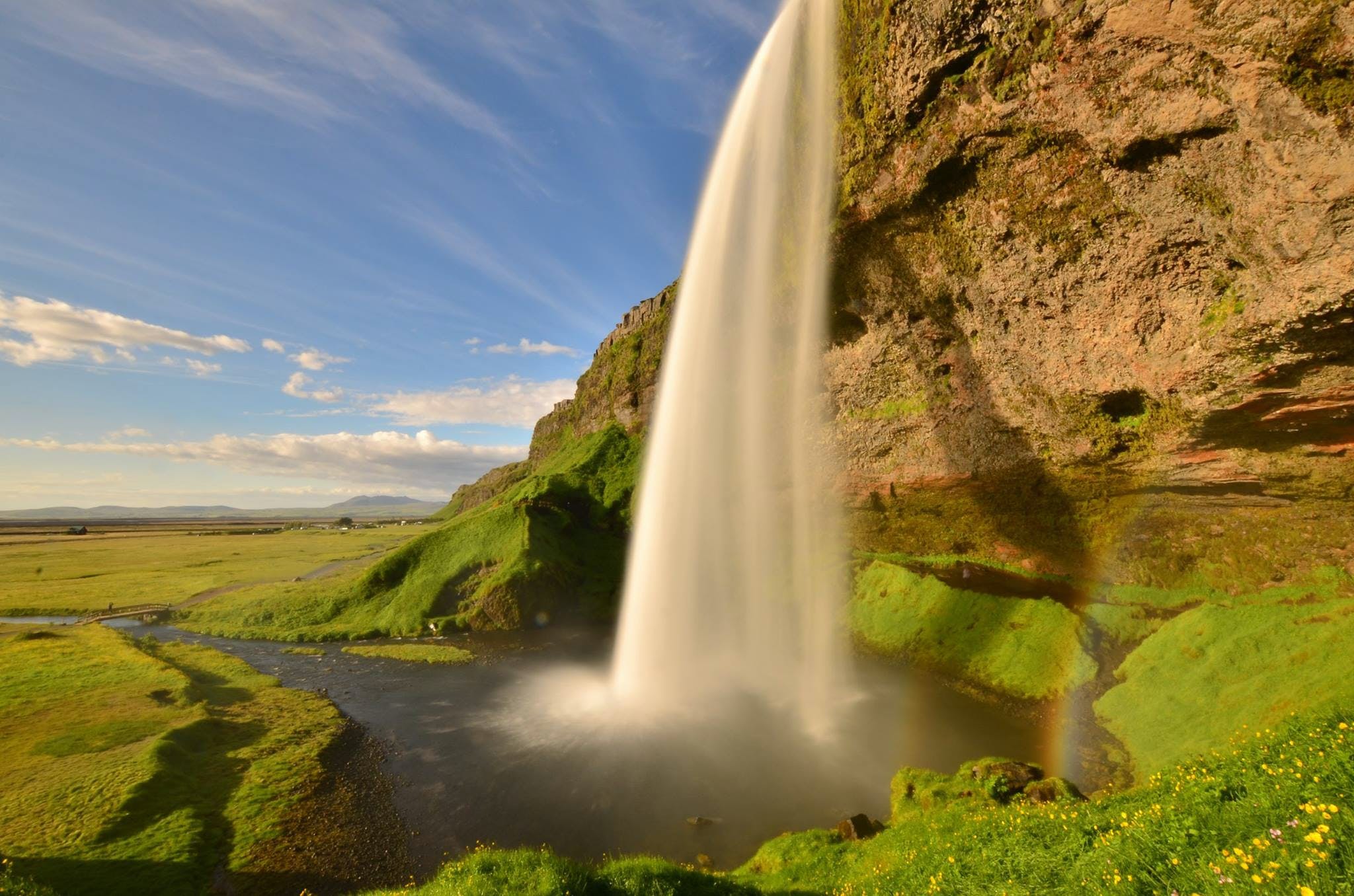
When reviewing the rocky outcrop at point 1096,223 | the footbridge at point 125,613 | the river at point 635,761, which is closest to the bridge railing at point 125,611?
the footbridge at point 125,613

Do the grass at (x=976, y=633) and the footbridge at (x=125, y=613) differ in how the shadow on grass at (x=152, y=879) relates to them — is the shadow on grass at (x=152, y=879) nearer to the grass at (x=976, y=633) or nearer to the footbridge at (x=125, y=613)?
the grass at (x=976, y=633)

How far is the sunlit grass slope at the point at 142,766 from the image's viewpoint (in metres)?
13.7

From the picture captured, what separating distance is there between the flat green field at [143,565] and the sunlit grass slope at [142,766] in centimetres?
2990

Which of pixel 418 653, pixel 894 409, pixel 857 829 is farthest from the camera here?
pixel 418 653

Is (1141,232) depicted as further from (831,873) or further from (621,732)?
(621,732)

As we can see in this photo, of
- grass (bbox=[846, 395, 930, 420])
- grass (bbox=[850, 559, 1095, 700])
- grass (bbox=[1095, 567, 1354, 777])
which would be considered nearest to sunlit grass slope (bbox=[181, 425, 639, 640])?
grass (bbox=[850, 559, 1095, 700])

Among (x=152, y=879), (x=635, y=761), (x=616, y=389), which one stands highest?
(x=616, y=389)

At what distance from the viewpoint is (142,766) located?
17734 millimetres

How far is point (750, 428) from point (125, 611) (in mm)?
58261

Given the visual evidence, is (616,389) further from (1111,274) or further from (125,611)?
(1111,274)

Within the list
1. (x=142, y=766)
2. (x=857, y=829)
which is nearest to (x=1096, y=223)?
(x=857, y=829)

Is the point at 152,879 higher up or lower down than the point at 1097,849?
lower down

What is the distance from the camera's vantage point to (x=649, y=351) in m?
78.2

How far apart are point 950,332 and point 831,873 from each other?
23.3m
